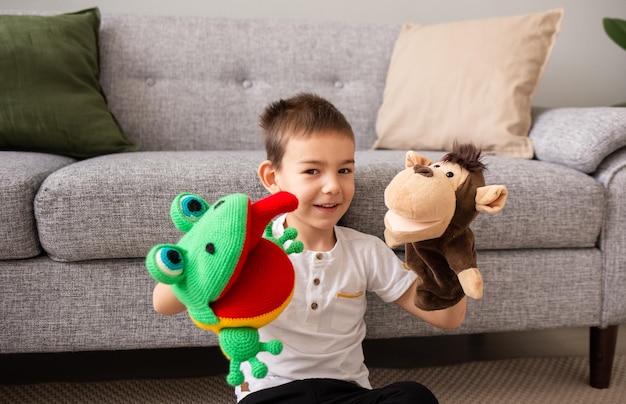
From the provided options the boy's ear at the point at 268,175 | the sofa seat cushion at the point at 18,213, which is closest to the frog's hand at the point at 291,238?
the boy's ear at the point at 268,175

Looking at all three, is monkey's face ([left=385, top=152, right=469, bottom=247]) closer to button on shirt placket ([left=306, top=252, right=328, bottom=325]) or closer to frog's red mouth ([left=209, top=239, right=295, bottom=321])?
frog's red mouth ([left=209, top=239, right=295, bottom=321])

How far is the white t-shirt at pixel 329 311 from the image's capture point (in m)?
0.90

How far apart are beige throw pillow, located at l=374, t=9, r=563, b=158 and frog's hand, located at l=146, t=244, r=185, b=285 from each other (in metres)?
1.07

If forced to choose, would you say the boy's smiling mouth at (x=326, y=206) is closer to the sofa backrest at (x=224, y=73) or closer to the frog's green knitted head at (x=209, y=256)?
the frog's green knitted head at (x=209, y=256)

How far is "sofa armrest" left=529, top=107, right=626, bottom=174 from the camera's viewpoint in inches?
47.8

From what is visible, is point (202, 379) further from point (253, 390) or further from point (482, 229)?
point (482, 229)

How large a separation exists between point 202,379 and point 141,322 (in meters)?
0.26

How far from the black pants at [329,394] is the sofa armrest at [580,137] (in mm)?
678

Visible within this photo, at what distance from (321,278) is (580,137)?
71 centimetres

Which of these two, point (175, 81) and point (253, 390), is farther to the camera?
point (175, 81)

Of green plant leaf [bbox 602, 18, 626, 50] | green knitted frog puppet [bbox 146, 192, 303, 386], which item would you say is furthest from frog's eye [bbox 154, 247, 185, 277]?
green plant leaf [bbox 602, 18, 626, 50]

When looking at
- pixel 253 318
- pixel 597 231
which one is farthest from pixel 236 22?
pixel 253 318

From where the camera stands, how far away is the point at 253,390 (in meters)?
0.88

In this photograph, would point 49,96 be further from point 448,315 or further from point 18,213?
point 448,315
